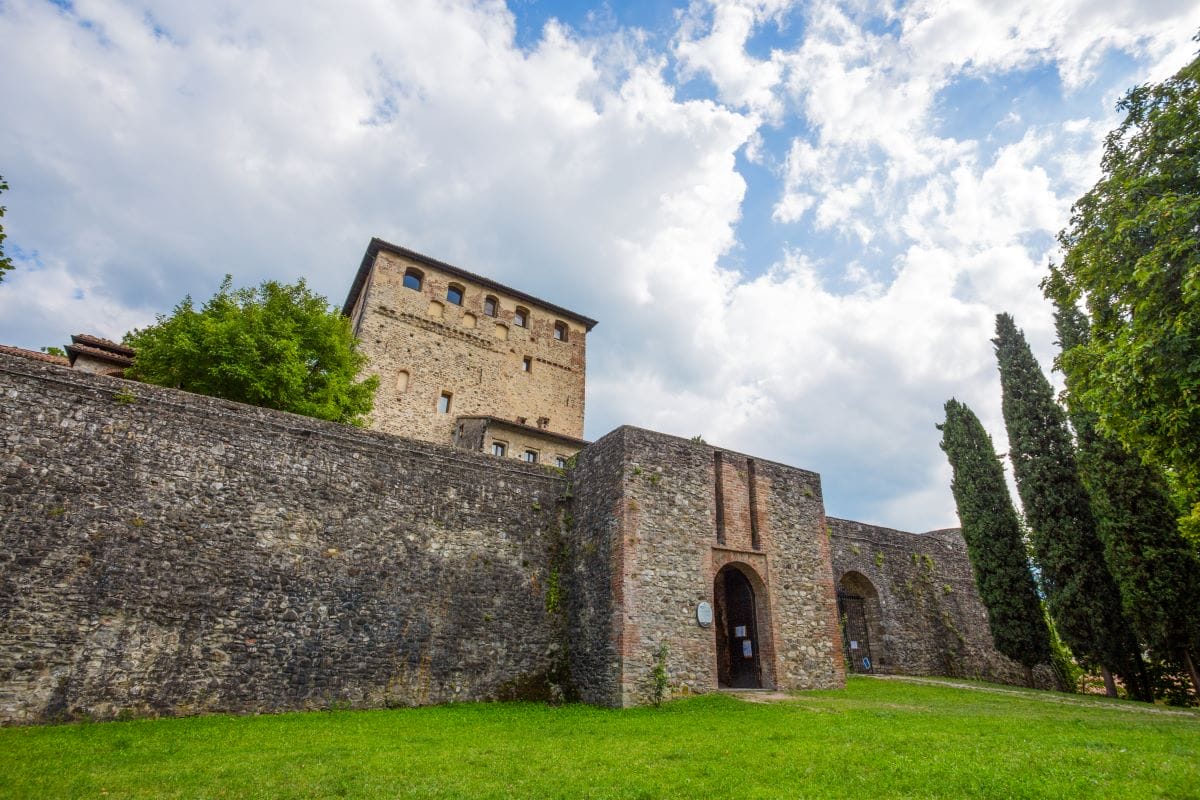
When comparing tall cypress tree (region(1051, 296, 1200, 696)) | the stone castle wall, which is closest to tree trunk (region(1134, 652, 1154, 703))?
tall cypress tree (region(1051, 296, 1200, 696))

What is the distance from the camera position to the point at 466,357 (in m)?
32.1

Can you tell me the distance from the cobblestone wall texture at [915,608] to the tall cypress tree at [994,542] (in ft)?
4.27

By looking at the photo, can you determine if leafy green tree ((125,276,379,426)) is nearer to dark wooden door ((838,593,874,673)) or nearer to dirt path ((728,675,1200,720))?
dirt path ((728,675,1200,720))

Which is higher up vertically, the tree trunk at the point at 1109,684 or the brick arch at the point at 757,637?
the brick arch at the point at 757,637

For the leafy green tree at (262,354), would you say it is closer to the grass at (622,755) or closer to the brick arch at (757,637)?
the grass at (622,755)

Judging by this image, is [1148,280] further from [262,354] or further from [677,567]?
[262,354]

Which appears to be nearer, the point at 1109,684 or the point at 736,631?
the point at 736,631

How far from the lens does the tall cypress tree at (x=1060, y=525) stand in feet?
55.6

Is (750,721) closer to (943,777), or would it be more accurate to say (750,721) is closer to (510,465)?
(943,777)

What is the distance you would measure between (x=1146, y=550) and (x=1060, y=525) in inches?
101

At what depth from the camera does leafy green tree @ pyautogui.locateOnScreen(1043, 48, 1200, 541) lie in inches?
344

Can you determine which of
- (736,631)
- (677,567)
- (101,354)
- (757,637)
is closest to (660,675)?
(677,567)

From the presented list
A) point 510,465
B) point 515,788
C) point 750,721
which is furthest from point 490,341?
point 515,788

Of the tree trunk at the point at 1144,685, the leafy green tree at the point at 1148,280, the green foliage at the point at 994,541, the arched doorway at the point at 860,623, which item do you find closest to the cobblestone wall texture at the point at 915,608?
the arched doorway at the point at 860,623
